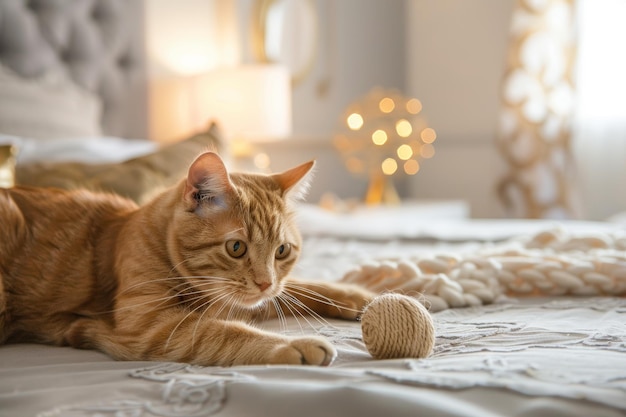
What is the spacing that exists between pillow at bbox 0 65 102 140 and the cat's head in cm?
142

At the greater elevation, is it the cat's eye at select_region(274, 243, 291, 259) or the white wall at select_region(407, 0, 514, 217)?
the white wall at select_region(407, 0, 514, 217)

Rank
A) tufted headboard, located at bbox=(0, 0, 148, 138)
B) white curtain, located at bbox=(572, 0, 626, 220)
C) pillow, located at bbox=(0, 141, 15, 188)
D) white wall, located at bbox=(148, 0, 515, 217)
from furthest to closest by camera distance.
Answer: white wall, located at bbox=(148, 0, 515, 217) < white curtain, located at bbox=(572, 0, 626, 220) < tufted headboard, located at bbox=(0, 0, 148, 138) < pillow, located at bbox=(0, 141, 15, 188)

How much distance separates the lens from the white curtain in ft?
13.9

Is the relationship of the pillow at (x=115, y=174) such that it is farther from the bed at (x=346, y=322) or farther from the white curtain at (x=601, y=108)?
→ the white curtain at (x=601, y=108)

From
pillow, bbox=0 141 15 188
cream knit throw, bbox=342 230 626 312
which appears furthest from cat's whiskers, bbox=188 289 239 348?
pillow, bbox=0 141 15 188

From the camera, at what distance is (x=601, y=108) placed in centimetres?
430

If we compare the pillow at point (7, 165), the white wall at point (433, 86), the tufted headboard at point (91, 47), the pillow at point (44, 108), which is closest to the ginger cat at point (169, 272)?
the pillow at point (7, 165)

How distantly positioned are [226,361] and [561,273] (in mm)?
816

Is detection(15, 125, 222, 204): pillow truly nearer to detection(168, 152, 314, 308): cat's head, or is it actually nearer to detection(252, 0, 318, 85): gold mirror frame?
detection(168, 152, 314, 308): cat's head

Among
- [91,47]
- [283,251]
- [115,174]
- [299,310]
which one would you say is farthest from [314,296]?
[91,47]

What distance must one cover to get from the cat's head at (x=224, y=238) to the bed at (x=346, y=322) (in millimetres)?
130

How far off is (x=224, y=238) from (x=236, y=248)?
0.03 metres

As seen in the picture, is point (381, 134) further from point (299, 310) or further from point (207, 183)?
point (207, 183)

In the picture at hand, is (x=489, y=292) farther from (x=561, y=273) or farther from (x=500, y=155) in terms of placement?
(x=500, y=155)
